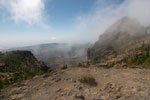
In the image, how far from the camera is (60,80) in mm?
15047

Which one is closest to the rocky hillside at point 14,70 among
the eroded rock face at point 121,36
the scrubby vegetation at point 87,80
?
the scrubby vegetation at point 87,80

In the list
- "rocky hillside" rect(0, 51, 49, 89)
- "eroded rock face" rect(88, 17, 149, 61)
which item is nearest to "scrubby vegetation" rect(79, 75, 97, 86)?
"rocky hillside" rect(0, 51, 49, 89)

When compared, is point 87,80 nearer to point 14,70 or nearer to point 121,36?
point 14,70

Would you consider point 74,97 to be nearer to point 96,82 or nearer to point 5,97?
point 96,82

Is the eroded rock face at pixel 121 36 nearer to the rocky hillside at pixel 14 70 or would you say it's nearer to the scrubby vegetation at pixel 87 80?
the rocky hillside at pixel 14 70

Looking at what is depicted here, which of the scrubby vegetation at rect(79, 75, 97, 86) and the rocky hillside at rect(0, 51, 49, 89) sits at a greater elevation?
the scrubby vegetation at rect(79, 75, 97, 86)

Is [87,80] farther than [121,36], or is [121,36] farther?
[121,36]

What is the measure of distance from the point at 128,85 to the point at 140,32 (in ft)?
591

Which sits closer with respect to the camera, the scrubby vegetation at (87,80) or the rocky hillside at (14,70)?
the scrubby vegetation at (87,80)

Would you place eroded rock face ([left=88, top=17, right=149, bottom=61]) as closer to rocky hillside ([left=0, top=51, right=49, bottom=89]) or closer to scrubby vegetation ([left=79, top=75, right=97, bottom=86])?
rocky hillside ([left=0, top=51, right=49, bottom=89])

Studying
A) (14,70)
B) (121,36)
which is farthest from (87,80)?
(121,36)

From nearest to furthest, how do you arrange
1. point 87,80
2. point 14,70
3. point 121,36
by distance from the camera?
point 87,80
point 14,70
point 121,36

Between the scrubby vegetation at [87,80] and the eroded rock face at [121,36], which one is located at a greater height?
the eroded rock face at [121,36]

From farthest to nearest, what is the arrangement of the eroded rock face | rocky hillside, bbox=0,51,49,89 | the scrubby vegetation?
the eroded rock face < rocky hillside, bbox=0,51,49,89 < the scrubby vegetation
